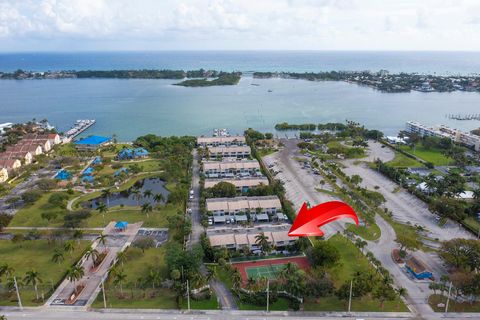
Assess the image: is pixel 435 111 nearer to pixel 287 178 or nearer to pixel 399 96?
pixel 399 96

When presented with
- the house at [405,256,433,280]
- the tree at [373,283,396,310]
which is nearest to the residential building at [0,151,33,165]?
the tree at [373,283,396,310]

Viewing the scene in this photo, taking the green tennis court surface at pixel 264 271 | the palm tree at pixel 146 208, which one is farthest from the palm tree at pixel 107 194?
the green tennis court surface at pixel 264 271

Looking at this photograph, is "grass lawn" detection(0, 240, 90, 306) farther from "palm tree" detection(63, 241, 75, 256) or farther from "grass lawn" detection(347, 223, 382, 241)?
"grass lawn" detection(347, 223, 382, 241)

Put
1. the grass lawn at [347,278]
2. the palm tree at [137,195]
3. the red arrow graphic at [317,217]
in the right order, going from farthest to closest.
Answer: the palm tree at [137,195] → the grass lawn at [347,278] → the red arrow graphic at [317,217]

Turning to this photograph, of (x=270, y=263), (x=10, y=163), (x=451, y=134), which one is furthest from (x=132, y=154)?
(x=451, y=134)

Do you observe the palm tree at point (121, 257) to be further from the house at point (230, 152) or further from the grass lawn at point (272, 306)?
the house at point (230, 152)
